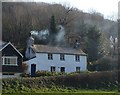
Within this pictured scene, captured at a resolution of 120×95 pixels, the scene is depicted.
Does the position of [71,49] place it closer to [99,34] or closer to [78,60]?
[78,60]

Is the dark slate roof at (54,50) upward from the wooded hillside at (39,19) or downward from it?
downward

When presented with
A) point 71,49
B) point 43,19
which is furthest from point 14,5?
point 71,49

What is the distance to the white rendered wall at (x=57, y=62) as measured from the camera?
34062 millimetres

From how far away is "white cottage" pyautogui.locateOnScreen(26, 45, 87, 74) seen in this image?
34.1 meters

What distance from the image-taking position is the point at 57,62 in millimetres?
35500

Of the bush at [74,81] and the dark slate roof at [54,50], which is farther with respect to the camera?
the dark slate roof at [54,50]

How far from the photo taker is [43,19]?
150 feet

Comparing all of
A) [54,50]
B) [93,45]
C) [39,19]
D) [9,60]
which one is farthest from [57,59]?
[39,19]

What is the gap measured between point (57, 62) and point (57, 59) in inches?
11.9

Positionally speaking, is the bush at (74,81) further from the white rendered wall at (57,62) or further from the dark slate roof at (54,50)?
the dark slate roof at (54,50)

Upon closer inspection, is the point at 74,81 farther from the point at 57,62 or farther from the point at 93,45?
the point at 93,45

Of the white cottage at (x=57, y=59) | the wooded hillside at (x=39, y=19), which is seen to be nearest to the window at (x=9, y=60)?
the white cottage at (x=57, y=59)

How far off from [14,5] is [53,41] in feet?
20.5

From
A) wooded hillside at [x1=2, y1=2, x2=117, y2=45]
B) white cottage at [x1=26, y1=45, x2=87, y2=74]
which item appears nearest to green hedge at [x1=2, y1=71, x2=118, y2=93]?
white cottage at [x1=26, y1=45, x2=87, y2=74]
